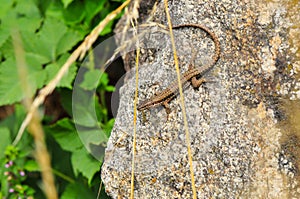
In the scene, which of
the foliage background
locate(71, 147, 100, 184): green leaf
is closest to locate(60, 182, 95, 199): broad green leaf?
the foliage background

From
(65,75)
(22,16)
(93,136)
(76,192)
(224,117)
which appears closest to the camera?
(224,117)

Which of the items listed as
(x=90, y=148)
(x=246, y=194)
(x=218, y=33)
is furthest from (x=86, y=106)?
(x=246, y=194)

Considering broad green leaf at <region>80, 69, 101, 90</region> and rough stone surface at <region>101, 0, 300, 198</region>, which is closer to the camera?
rough stone surface at <region>101, 0, 300, 198</region>

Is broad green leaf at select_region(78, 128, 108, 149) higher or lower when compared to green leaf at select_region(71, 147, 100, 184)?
higher

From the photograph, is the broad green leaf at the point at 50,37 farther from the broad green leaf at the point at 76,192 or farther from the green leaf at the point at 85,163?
the broad green leaf at the point at 76,192

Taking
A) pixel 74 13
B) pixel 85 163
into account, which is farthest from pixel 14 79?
pixel 85 163

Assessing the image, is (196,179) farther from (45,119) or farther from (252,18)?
(45,119)

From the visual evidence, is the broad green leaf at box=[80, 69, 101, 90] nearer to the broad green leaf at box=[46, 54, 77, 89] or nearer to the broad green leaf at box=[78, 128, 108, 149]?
the broad green leaf at box=[46, 54, 77, 89]

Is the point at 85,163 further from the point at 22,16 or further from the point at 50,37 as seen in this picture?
the point at 22,16
